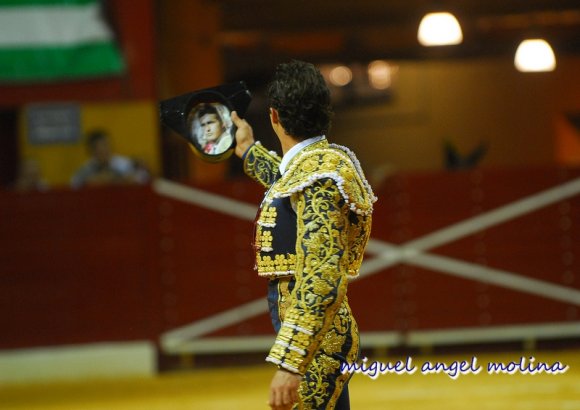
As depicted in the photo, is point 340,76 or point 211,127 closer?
point 211,127

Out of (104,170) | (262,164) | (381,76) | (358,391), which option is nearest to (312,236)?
(262,164)

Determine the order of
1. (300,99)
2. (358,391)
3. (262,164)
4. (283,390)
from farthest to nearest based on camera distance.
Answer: (358,391) < (262,164) < (300,99) < (283,390)

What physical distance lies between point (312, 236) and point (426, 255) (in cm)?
507

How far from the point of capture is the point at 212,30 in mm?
10156

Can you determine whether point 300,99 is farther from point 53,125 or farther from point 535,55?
point 535,55

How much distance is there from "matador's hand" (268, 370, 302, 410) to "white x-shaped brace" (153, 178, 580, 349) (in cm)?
484

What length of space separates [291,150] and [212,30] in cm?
775

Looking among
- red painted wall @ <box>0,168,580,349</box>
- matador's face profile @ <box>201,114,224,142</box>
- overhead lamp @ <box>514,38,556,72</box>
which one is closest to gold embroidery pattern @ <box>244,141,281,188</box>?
matador's face profile @ <box>201,114,224,142</box>

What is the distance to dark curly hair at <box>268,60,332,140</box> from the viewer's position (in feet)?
8.11

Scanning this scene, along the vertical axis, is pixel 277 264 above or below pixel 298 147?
below

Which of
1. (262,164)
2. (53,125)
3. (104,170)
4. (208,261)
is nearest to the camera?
(262,164)

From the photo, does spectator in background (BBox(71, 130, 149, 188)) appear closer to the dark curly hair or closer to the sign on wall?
the sign on wall

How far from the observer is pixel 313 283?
237cm

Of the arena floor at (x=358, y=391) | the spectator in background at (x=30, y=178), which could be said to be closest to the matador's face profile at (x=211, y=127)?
the arena floor at (x=358, y=391)
